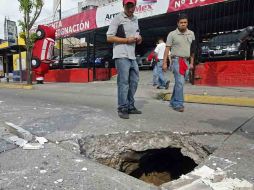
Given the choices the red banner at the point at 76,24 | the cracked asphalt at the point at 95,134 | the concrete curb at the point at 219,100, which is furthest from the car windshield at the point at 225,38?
the red banner at the point at 76,24

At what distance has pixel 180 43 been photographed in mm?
5453

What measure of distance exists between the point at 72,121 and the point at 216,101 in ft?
12.5

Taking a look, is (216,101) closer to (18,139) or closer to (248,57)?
(248,57)

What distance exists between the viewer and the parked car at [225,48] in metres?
10.5

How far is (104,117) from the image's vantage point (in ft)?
16.0

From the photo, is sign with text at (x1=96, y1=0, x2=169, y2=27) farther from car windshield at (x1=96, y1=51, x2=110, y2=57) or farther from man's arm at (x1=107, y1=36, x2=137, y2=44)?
man's arm at (x1=107, y1=36, x2=137, y2=44)

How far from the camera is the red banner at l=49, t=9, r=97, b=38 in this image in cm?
1480

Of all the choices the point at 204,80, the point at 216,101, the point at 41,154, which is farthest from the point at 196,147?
the point at 204,80

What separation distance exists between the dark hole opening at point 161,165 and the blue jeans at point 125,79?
1131 mm

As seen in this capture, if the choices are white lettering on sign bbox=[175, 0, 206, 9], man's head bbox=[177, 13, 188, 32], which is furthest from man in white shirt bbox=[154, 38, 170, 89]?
man's head bbox=[177, 13, 188, 32]

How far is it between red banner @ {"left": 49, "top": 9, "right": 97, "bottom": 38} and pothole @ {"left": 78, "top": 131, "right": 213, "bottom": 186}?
11.5 metres

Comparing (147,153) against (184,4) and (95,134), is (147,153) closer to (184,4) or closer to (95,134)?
(95,134)

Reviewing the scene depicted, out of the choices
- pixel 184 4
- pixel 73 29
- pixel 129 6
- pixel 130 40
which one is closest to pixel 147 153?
pixel 130 40

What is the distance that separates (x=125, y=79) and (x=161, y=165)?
137cm
